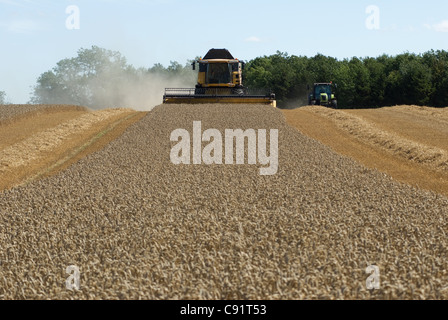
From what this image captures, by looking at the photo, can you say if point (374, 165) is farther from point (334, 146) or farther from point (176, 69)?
point (176, 69)

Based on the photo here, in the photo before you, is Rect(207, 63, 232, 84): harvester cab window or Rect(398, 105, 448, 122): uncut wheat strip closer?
Rect(207, 63, 232, 84): harvester cab window

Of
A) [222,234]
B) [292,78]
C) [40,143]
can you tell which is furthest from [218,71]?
[292,78]

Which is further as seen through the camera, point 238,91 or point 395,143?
point 238,91

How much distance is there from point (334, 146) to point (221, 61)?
47.7ft

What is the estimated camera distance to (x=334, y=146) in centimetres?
2684

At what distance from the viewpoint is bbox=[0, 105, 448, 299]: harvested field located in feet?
25.1

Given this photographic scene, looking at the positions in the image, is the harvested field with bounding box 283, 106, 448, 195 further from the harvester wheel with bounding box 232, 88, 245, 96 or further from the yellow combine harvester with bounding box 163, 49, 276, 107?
the harvester wheel with bounding box 232, 88, 245, 96

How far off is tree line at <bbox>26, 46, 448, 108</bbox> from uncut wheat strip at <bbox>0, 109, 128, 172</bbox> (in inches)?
1496

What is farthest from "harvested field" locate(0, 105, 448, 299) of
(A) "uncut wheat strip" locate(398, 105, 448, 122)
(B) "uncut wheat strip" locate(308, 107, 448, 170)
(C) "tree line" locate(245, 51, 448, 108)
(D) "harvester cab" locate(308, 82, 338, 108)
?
(C) "tree line" locate(245, 51, 448, 108)

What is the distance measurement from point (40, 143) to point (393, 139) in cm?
1559

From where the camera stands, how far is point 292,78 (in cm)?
8412

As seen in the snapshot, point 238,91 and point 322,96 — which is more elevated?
point 238,91

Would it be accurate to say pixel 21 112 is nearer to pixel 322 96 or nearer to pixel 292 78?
pixel 322 96
